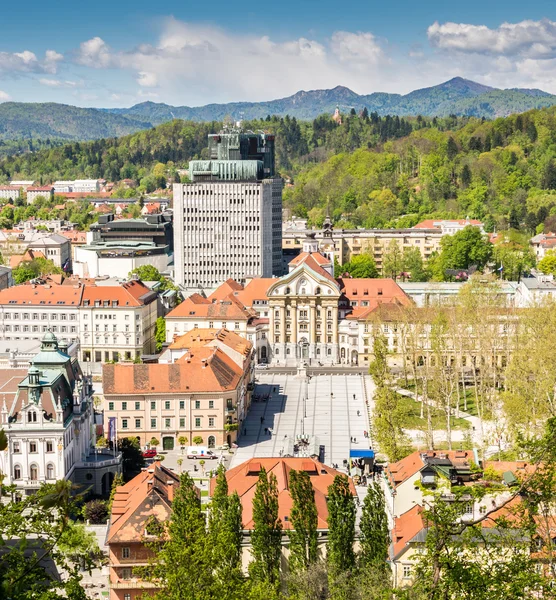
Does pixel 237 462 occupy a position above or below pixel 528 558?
below

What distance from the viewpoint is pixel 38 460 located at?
74.2m

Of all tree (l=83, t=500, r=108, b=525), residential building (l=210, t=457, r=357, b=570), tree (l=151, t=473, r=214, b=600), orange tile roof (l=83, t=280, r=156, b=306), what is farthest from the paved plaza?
tree (l=151, t=473, r=214, b=600)

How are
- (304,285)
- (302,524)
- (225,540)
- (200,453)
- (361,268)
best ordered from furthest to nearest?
(361,268), (304,285), (200,453), (302,524), (225,540)

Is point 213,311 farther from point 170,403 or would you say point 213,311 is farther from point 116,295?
point 170,403

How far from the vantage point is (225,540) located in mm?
47656

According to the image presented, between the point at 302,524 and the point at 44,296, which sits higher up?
the point at 44,296

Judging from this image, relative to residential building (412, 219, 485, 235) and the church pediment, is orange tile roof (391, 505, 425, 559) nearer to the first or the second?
the church pediment

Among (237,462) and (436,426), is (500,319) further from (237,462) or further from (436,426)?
(237,462)

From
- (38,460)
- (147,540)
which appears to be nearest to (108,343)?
(38,460)

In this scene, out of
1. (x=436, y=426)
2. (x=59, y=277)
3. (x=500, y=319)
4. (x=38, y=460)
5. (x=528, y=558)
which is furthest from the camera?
(x=59, y=277)

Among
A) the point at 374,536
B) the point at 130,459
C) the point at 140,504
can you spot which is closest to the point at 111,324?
the point at 130,459

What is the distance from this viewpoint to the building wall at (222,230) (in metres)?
156

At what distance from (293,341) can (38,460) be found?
58.6 metres

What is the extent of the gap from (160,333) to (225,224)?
3002 cm
